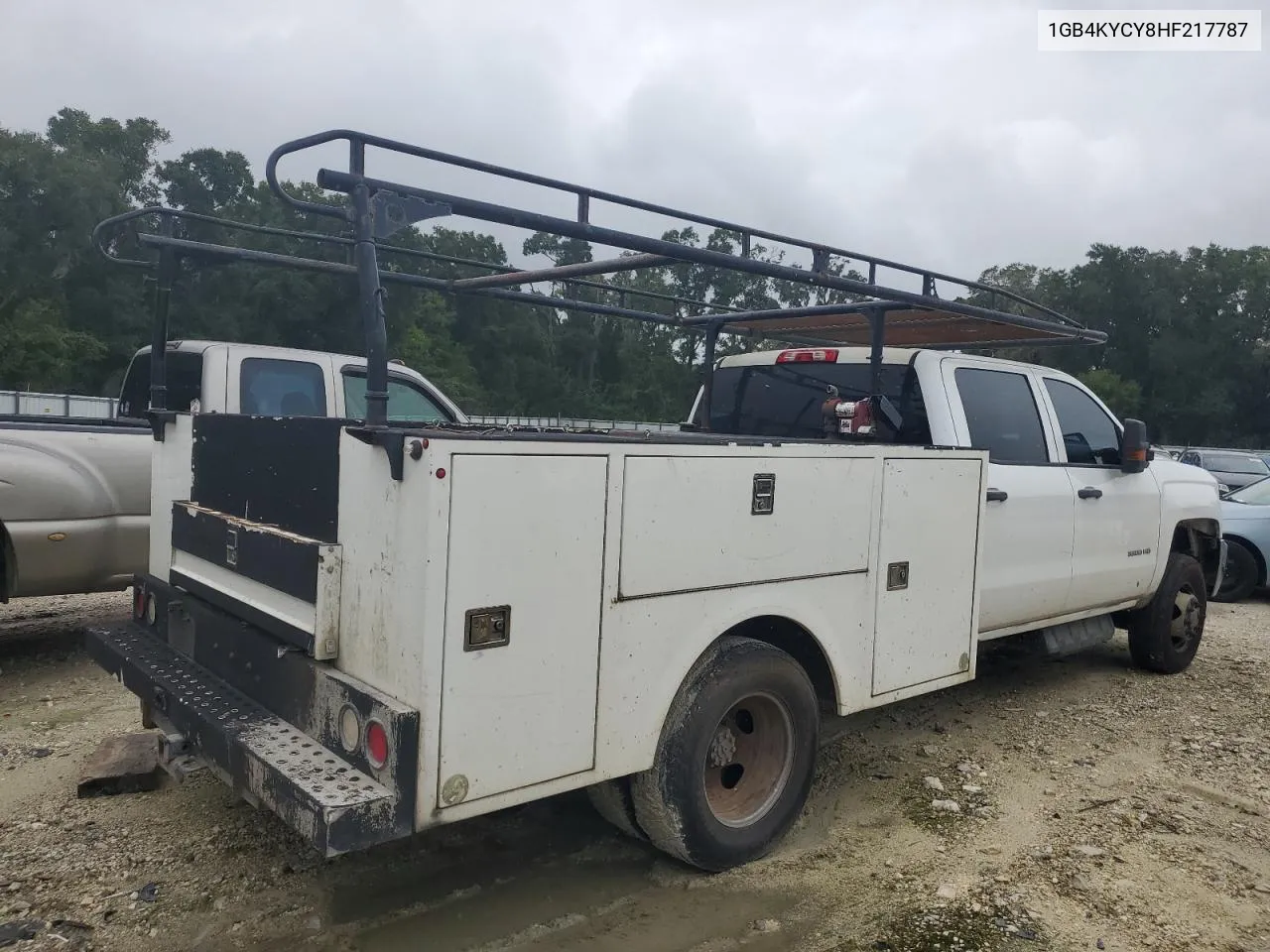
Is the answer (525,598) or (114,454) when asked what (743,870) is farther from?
(114,454)

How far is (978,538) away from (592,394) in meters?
8.90

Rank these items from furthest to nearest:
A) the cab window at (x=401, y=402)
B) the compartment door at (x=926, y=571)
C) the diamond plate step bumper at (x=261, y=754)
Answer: the cab window at (x=401, y=402)
the compartment door at (x=926, y=571)
the diamond plate step bumper at (x=261, y=754)

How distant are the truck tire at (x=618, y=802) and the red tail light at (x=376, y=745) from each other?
872 mm

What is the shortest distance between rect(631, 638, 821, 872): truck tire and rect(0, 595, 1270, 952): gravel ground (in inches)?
7.2

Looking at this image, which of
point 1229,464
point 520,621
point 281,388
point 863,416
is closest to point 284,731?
point 520,621

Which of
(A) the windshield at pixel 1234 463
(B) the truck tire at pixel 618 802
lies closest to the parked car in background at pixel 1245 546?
(A) the windshield at pixel 1234 463

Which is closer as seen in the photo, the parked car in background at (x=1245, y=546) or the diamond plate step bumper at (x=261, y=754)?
the diamond plate step bumper at (x=261, y=754)

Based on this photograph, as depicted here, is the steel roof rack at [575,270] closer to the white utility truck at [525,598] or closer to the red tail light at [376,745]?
the white utility truck at [525,598]

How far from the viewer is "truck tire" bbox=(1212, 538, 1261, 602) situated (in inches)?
391

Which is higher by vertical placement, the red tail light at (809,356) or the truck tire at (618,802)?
the red tail light at (809,356)

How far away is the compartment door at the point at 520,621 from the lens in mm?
2566

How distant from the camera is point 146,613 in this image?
3.93 meters

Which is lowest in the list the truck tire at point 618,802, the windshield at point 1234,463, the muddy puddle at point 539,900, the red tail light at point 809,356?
the muddy puddle at point 539,900

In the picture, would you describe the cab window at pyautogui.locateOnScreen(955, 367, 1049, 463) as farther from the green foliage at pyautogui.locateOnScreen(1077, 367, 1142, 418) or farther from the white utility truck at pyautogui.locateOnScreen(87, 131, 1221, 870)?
the green foliage at pyautogui.locateOnScreen(1077, 367, 1142, 418)
